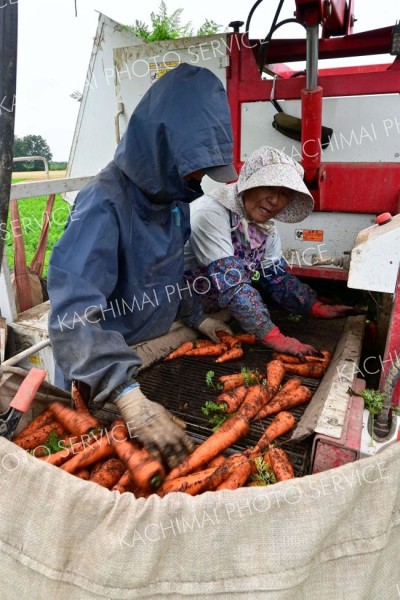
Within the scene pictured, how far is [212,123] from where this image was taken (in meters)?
2.08

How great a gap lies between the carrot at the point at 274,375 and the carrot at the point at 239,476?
0.71 metres

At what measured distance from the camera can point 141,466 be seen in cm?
175

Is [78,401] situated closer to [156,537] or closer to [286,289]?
[156,537]

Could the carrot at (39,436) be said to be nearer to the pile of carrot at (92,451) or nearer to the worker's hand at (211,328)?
the pile of carrot at (92,451)

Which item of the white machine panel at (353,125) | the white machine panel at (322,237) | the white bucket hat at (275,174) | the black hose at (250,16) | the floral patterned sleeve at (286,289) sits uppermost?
the black hose at (250,16)

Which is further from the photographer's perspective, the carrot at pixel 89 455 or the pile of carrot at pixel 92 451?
the carrot at pixel 89 455

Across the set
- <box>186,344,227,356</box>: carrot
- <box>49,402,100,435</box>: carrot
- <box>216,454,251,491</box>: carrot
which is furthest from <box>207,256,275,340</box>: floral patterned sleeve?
<box>49,402,100,435</box>: carrot

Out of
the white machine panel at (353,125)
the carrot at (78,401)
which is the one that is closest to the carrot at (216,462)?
the carrot at (78,401)

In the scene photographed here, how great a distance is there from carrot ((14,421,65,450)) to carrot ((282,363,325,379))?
1.50m

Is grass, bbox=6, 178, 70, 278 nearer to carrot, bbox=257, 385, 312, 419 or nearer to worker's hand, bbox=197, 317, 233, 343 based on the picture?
worker's hand, bbox=197, 317, 233, 343

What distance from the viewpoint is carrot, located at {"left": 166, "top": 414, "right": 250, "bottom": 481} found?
6.22 feet

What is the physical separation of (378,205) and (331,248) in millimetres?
511

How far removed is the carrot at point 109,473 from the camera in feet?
6.18

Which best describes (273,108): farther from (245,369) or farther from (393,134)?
(245,369)
